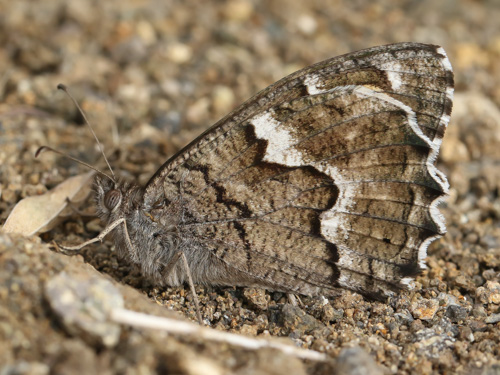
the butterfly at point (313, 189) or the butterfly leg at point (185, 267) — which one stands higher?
the butterfly at point (313, 189)

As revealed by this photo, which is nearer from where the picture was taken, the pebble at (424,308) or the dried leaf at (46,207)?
the pebble at (424,308)

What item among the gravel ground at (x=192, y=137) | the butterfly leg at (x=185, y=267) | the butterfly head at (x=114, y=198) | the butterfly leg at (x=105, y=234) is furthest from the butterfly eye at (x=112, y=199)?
the butterfly leg at (x=185, y=267)

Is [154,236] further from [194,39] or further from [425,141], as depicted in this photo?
[194,39]

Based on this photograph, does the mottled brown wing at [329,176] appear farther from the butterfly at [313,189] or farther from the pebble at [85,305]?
the pebble at [85,305]

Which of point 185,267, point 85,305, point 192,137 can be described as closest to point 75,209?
point 185,267

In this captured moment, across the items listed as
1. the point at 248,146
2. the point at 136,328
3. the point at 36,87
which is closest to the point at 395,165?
the point at 248,146

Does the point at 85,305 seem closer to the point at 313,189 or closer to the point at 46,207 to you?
the point at 313,189
